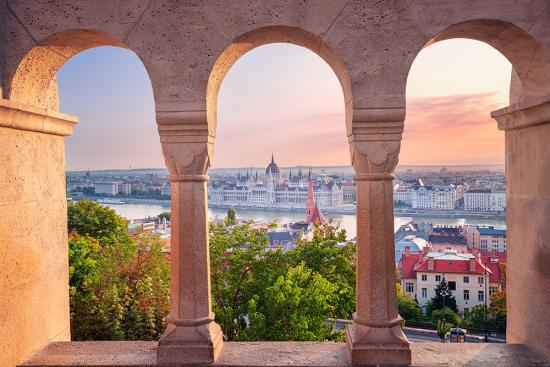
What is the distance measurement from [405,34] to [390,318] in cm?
242

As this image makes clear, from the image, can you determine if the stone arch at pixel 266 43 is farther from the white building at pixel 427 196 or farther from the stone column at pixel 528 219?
the white building at pixel 427 196

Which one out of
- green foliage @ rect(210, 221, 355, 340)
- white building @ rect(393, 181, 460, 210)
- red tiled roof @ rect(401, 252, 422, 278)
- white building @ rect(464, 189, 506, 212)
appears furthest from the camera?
white building @ rect(393, 181, 460, 210)

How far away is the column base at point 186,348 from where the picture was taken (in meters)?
3.89

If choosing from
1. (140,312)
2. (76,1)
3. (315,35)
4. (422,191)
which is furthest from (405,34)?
(422,191)

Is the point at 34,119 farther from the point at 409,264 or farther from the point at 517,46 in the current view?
the point at 409,264

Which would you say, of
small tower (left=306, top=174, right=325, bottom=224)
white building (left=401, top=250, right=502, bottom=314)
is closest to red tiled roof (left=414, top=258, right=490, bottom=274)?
white building (left=401, top=250, right=502, bottom=314)

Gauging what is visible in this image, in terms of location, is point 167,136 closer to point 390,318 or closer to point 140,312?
point 390,318

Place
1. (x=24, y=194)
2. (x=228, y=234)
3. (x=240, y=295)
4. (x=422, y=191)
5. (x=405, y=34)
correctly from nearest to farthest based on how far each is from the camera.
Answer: (x=405, y=34) → (x=24, y=194) → (x=240, y=295) → (x=228, y=234) → (x=422, y=191)

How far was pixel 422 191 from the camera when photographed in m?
83.4

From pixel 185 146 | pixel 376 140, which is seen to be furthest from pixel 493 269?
pixel 185 146

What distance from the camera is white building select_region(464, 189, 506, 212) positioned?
208 feet

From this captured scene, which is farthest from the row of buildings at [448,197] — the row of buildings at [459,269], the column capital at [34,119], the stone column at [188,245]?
the stone column at [188,245]

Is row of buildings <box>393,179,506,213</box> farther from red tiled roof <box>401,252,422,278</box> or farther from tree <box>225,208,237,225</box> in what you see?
tree <box>225,208,237,225</box>

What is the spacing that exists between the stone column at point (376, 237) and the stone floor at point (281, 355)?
258mm
